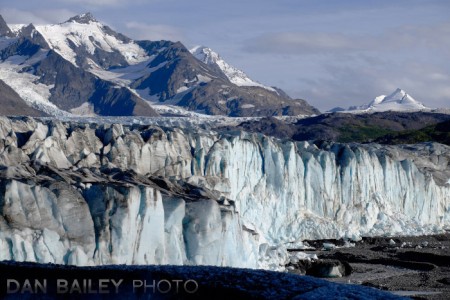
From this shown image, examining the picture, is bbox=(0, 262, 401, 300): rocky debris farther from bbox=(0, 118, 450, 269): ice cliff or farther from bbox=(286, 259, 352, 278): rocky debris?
bbox=(286, 259, 352, 278): rocky debris

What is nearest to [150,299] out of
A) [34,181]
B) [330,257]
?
[34,181]

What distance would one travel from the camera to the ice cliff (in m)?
31.6

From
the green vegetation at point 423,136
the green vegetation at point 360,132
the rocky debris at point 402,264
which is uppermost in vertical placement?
the green vegetation at point 360,132

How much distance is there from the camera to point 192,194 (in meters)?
40.9

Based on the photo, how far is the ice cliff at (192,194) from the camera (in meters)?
31.6

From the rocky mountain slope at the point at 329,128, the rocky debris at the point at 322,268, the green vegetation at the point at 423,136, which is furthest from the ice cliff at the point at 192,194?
the rocky mountain slope at the point at 329,128

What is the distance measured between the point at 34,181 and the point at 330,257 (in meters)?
24.3

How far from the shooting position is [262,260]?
44531 mm

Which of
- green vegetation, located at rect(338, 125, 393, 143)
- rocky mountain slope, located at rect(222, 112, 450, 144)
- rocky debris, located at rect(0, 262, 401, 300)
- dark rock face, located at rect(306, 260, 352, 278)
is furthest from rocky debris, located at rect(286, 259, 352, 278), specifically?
green vegetation, located at rect(338, 125, 393, 143)

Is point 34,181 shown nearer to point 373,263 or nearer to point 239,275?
point 239,275

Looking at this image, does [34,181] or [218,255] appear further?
[218,255]

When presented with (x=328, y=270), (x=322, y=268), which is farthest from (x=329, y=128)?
(x=328, y=270)

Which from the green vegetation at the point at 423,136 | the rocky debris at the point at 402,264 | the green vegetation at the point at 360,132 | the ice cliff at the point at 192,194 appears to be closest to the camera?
the ice cliff at the point at 192,194

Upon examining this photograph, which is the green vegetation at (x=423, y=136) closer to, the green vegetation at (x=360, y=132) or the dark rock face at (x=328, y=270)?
the green vegetation at (x=360, y=132)
